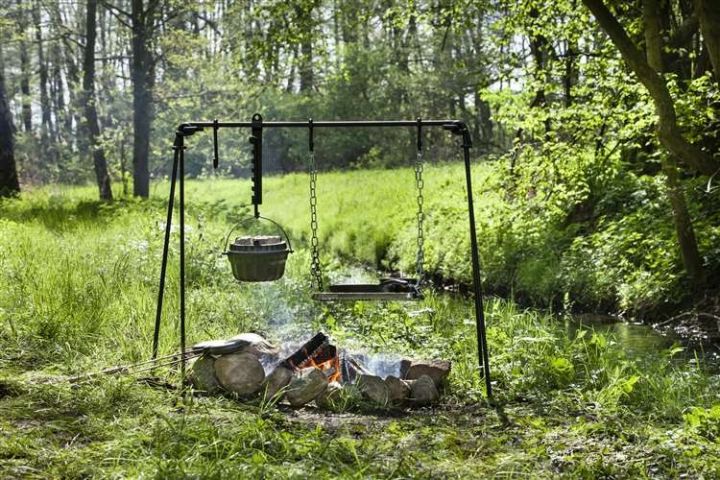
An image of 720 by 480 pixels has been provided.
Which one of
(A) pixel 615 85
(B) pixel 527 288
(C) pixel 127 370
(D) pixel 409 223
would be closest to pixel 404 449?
(C) pixel 127 370

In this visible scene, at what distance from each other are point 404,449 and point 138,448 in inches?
55.5

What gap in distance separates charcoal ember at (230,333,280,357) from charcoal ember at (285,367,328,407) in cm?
48

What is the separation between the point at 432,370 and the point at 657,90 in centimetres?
361

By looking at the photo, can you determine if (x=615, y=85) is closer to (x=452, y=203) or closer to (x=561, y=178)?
(x=561, y=178)

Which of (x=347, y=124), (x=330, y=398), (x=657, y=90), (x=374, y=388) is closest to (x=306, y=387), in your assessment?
(x=330, y=398)

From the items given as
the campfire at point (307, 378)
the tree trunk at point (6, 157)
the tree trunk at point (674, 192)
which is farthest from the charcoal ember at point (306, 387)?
the tree trunk at point (6, 157)

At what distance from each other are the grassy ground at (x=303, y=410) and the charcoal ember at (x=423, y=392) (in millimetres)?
136

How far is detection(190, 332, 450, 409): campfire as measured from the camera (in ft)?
17.4

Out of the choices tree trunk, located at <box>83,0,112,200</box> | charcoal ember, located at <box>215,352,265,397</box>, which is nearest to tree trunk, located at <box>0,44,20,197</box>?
tree trunk, located at <box>83,0,112,200</box>

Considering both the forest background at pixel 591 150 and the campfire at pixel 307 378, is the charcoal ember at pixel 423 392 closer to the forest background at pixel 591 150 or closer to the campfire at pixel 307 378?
the campfire at pixel 307 378

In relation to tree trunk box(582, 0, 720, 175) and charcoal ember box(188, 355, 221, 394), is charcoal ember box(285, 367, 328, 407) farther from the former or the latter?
tree trunk box(582, 0, 720, 175)

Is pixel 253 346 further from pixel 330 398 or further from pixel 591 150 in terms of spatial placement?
pixel 591 150

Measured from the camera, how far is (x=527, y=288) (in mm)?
11156

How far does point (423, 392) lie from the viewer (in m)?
5.41
